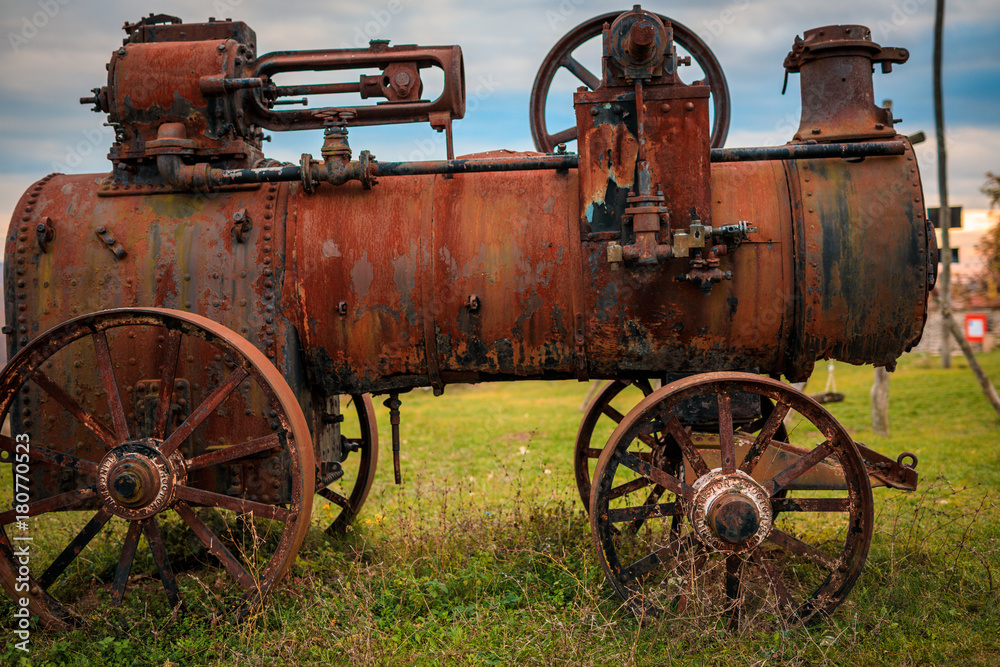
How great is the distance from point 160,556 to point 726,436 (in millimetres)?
2951

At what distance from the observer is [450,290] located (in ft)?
13.7

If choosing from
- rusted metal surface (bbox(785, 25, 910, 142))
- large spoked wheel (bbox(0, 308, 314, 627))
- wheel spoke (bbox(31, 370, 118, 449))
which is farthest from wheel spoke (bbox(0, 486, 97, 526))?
rusted metal surface (bbox(785, 25, 910, 142))

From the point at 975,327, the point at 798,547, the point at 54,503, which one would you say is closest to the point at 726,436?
the point at 798,547

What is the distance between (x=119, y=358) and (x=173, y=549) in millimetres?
1608

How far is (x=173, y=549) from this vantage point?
205 inches

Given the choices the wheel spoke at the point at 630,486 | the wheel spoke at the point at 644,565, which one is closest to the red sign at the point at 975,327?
the wheel spoke at the point at 630,486

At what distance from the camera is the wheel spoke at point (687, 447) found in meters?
3.94

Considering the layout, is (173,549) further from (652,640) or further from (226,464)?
(652,640)

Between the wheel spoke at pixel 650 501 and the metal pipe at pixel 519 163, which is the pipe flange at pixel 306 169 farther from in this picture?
the wheel spoke at pixel 650 501

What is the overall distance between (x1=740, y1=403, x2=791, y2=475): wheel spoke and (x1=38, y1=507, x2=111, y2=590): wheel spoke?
10.7 feet

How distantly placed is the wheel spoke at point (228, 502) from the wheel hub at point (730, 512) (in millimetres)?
2089

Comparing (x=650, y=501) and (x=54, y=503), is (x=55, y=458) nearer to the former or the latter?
(x=54, y=503)

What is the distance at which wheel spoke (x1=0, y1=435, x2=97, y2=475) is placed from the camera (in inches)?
154

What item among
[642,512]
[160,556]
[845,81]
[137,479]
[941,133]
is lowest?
[160,556]
